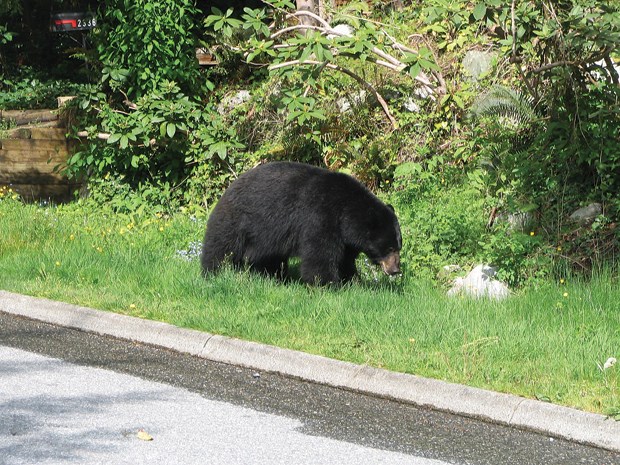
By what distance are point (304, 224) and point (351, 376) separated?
256cm

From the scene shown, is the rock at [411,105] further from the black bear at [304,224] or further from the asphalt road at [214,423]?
the asphalt road at [214,423]

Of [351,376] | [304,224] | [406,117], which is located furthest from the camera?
[406,117]

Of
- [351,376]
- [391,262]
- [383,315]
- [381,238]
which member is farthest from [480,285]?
[351,376]

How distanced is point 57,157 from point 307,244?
21.9 ft

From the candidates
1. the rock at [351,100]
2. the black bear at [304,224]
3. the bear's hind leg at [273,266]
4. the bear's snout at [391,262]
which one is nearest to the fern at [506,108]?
the rock at [351,100]

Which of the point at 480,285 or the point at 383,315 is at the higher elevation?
the point at 383,315

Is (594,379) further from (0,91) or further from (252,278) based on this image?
(0,91)

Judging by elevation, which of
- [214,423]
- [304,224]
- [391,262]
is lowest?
[391,262]

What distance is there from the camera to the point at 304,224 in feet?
28.0

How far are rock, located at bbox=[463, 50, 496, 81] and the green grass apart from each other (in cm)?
381

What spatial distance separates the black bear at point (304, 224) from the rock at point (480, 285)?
2.17 ft

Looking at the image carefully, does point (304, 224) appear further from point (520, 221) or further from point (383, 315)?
Result: point (520, 221)

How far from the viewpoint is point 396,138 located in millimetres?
11625

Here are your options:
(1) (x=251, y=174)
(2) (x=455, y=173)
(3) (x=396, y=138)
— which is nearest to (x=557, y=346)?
(1) (x=251, y=174)
